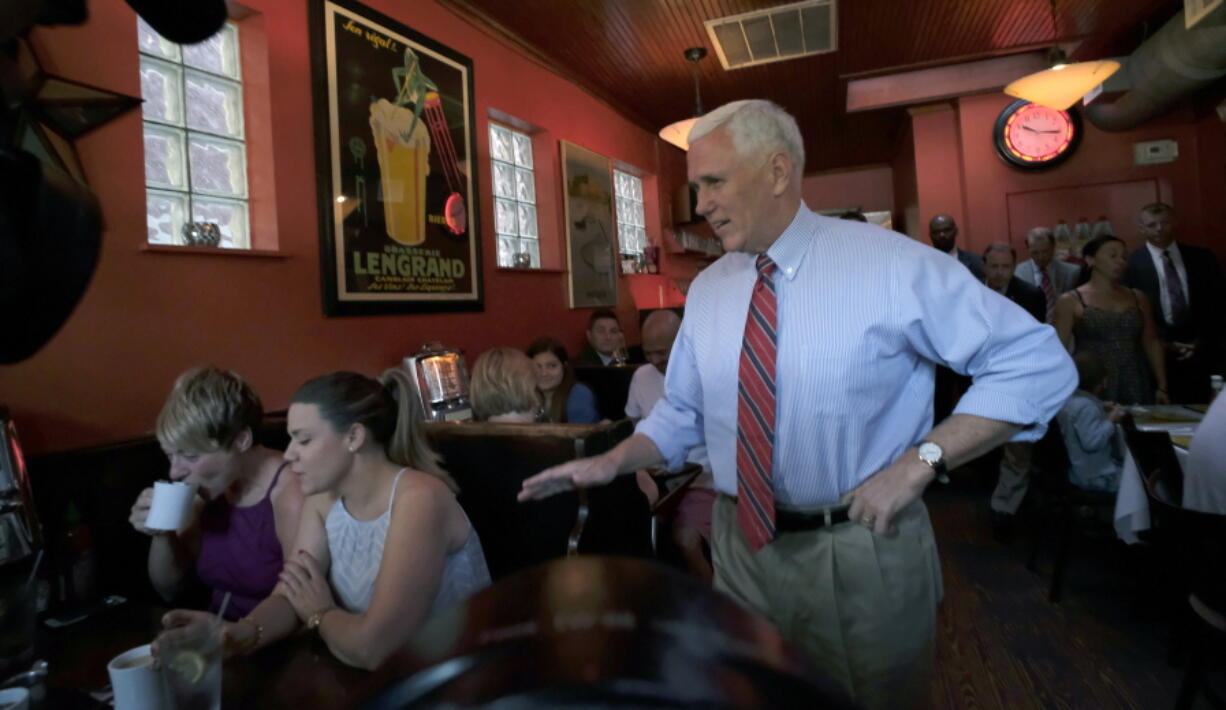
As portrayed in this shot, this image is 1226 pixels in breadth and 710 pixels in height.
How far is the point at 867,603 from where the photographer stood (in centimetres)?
134

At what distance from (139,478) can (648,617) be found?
2699 mm

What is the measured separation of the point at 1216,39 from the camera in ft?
14.9

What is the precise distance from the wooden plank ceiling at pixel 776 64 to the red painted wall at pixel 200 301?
2.05 ft

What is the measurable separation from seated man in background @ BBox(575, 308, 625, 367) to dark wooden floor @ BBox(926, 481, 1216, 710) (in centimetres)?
256

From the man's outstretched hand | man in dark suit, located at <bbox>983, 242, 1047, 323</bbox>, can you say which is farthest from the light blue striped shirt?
man in dark suit, located at <bbox>983, 242, 1047, 323</bbox>

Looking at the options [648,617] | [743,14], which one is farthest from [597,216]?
[648,617]

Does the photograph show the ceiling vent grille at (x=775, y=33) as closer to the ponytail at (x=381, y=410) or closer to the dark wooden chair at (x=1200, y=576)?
the dark wooden chair at (x=1200, y=576)

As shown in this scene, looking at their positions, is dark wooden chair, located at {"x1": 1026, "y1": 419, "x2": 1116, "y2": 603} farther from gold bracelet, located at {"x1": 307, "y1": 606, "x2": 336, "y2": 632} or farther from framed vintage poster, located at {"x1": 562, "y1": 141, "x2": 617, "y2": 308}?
framed vintage poster, located at {"x1": 562, "y1": 141, "x2": 617, "y2": 308}

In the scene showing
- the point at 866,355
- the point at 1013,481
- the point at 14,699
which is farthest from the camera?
the point at 1013,481

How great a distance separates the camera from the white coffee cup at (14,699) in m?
1.00

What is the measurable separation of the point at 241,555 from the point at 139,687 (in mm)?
1055

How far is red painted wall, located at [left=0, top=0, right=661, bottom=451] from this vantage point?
237 cm

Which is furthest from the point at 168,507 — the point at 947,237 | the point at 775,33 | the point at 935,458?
the point at 947,237

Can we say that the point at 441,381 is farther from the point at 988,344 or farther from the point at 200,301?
the point at 988,344
